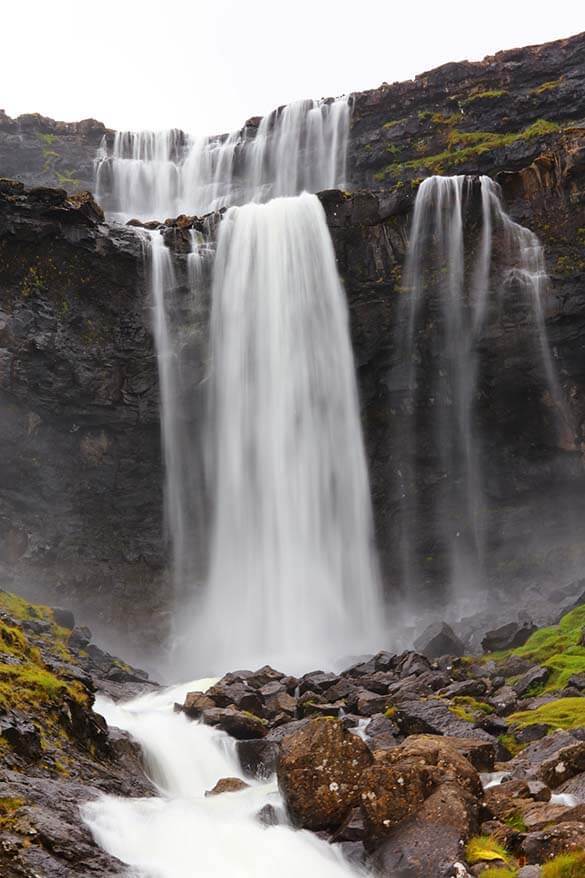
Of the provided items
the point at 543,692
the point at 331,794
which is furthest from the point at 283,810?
the point at 543,692

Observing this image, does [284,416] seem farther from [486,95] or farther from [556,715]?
[486,95]

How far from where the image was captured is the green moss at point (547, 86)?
4062cm

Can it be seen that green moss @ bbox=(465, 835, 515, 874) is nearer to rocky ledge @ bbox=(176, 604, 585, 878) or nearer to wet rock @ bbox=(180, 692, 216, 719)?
rocky ledge @ bbox=(176, 604, 585, 878)

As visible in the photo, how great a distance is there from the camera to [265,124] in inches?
1836

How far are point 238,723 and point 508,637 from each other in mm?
11644

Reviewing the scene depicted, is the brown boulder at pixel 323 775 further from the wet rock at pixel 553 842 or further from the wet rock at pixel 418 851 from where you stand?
the wet rock at pixel 553 842

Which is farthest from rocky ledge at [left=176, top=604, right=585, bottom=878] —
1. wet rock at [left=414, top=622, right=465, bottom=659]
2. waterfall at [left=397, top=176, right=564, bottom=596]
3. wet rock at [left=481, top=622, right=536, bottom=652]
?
waterfall at [left=397, top=176, right=564, bottom=596]

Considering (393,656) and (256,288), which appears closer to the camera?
(393,656)

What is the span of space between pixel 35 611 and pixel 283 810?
17154mm

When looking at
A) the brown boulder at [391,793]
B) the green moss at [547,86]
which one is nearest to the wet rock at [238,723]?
the brown boulder at [391,793]

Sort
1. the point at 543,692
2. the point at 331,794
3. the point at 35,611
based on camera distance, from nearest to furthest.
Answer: the point at 331,794 → the point at 543,692 → the point at 35,611

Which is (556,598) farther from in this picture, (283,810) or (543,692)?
(283,810)

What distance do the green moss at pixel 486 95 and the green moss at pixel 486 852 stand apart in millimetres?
42223

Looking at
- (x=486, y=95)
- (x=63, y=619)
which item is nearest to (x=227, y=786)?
(x=63, y=619)
